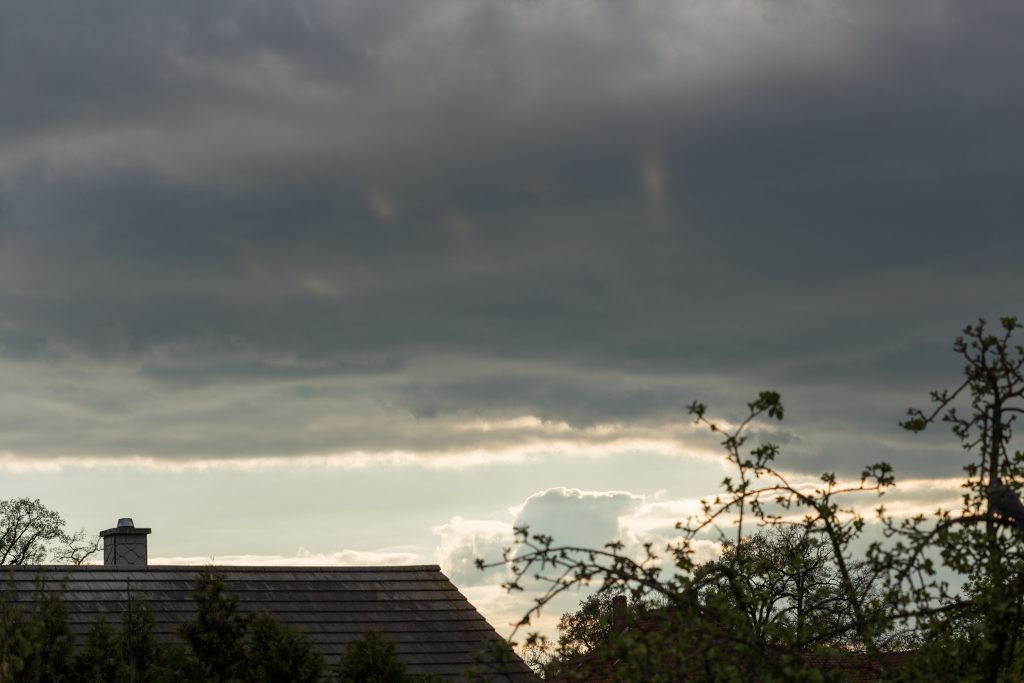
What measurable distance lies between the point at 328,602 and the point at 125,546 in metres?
4.10

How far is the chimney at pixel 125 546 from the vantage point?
80.4 ft

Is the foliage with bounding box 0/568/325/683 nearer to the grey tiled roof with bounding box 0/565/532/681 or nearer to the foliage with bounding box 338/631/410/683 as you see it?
the foliage with bounding box 338/631/410/683

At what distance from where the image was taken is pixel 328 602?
933 inches

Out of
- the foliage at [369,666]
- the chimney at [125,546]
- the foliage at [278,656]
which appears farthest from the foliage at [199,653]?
the chimney at [125,546]

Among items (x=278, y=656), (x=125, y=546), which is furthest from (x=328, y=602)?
(x=278, y=656)

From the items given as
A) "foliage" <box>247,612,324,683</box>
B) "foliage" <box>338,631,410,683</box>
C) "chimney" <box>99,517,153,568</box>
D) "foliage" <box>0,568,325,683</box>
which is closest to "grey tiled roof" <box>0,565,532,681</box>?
"chimney" <box>99,517,153,568</box>

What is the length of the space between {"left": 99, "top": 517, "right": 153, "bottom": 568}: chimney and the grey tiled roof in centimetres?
171

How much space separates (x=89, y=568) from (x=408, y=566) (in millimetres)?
6131

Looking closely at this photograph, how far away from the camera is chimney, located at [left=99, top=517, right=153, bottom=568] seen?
24516 millimetres

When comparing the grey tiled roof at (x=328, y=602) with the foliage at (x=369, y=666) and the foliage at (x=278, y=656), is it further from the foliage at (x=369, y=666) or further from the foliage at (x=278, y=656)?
the foliage at (x=278, y=656)

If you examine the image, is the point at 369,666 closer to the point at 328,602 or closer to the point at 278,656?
the point at 278,656

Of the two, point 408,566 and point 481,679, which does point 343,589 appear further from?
point 481,679

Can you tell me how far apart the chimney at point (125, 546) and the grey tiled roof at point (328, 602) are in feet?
5.62

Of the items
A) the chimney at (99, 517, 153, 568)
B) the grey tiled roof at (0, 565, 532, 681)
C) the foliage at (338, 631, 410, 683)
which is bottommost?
the foliage at (338, 631, 410, 683)
